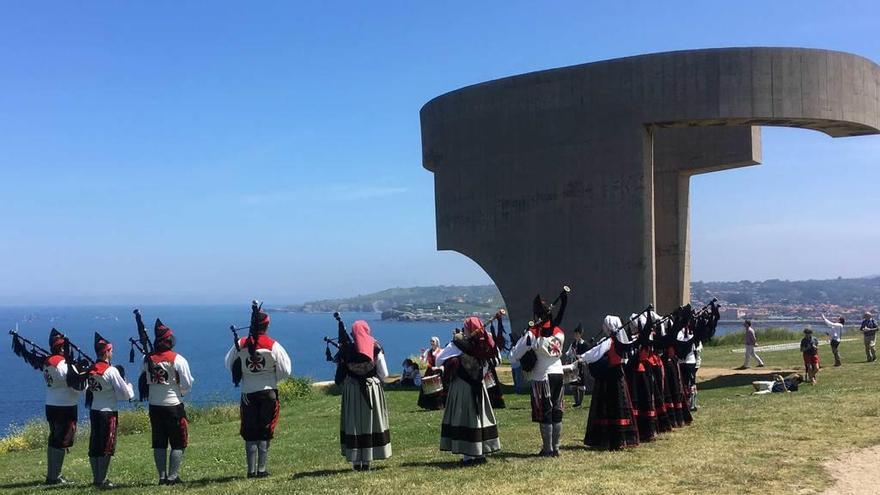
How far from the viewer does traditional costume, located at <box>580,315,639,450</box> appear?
34.4ft

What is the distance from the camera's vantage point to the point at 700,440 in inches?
434

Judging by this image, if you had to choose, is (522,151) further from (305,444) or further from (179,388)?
(179,388)

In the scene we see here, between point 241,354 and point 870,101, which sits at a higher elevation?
point 870,101

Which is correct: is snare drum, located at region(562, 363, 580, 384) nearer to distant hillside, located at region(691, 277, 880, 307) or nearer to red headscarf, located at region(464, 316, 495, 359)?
red headscarf, located at region(464, 316, 495, 359)

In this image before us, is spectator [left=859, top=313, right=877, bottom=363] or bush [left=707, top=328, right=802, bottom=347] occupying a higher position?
spectator [left=859, top=313, right=877, bottom=363]

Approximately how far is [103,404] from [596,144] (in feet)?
50.1

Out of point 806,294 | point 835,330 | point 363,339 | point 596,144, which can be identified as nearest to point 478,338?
point 363,339

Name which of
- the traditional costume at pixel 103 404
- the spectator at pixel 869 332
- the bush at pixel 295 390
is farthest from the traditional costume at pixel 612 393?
the bush at pixel 295 390

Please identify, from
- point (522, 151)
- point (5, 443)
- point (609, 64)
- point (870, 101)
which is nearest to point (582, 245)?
point (522, 151)

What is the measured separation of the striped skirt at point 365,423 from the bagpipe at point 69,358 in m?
3.62

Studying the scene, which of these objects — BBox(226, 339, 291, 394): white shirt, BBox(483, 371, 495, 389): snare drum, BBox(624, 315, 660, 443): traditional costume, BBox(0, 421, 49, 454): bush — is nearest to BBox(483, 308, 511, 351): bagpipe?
BBox(483, 371, 495, 389): snare drum

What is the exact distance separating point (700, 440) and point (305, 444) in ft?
24.7

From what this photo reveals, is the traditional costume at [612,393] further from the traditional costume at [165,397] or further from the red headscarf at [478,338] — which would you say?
the traditional costume at [165,397]

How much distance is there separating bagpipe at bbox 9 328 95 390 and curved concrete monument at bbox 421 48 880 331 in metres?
14.4
